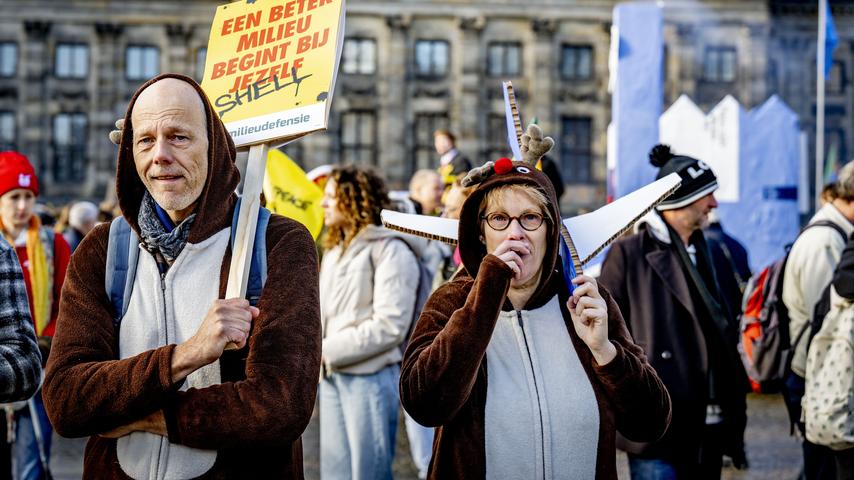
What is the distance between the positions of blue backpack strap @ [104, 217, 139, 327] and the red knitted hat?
3.03 meters

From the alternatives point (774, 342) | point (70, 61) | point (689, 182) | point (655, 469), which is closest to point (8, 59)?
point (70, 61)

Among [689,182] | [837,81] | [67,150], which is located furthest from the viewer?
[837,81]

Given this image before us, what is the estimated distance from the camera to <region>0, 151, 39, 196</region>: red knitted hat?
17.6ft

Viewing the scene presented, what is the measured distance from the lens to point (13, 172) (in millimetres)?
5406

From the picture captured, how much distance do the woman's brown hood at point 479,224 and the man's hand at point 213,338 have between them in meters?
0.70

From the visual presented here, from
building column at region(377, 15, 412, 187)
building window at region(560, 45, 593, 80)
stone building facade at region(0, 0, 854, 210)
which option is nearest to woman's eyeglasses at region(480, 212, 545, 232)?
stone building facade at region(0, 0, 854, 210)

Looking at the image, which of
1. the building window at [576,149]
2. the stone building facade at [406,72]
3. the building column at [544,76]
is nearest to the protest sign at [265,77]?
the stone building facade at [406,72]

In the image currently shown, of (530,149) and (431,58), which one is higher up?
(431,58)

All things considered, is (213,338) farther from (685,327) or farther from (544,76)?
(544,76)

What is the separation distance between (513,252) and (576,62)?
31.4 m

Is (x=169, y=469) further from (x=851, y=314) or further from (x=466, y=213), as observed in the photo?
(x=851, y=314)

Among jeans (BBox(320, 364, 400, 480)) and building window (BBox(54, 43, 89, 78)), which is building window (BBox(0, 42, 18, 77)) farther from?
jeans (BBox(320, 364, 400, 480))

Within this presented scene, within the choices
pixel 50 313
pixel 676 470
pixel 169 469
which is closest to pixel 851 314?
pixel 676 470

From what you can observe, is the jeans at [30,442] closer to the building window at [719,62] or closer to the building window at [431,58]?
the building window at [431,58]
